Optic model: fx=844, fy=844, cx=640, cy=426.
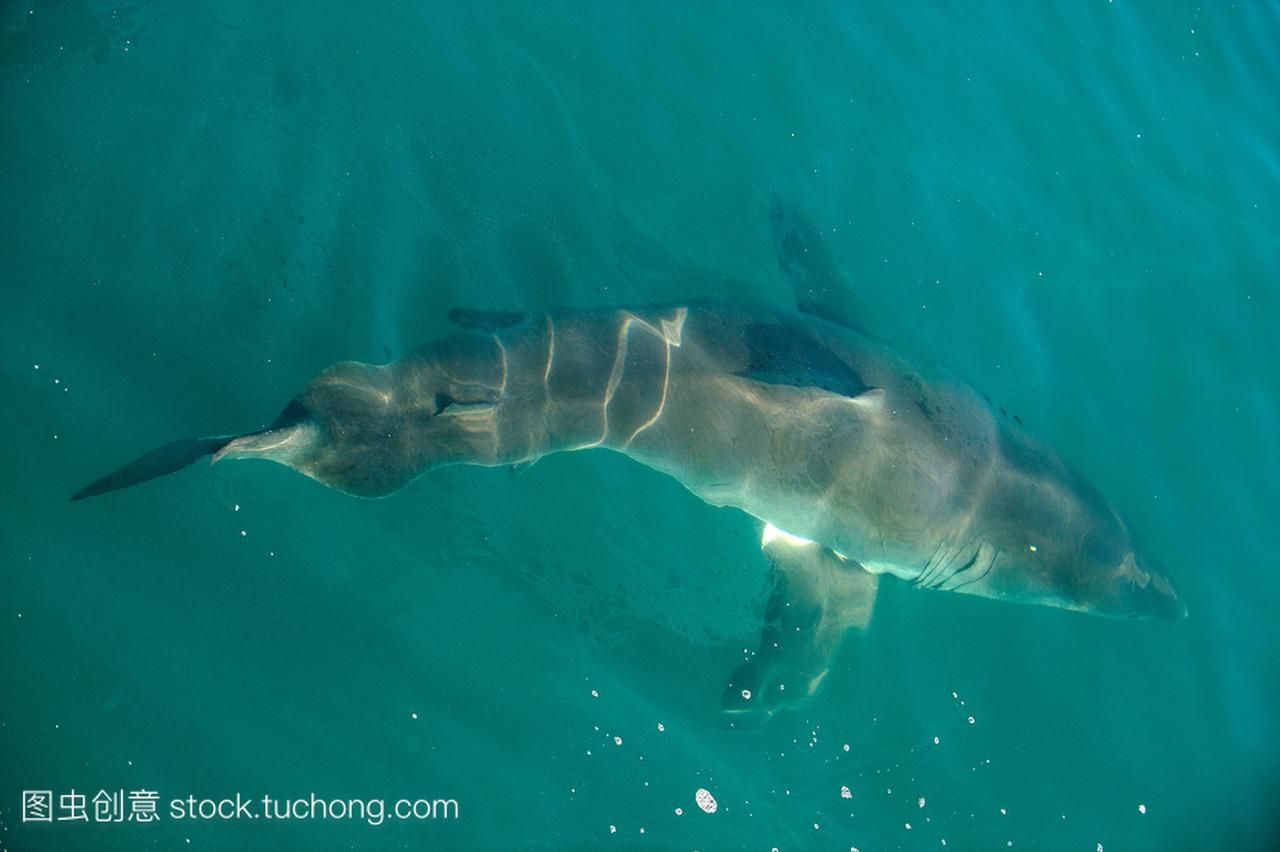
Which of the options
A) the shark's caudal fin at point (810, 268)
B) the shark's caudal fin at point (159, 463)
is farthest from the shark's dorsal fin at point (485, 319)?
the shark's caudal fin at point (810, 268)

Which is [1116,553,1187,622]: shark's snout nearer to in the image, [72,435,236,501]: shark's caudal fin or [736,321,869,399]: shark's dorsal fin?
[736,321,869,399]: shark's dorsal fin

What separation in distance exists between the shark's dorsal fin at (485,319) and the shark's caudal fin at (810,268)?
7.50ft

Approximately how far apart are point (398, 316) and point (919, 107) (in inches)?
210

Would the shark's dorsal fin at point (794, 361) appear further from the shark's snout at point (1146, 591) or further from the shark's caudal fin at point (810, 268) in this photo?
the shark's snout at point (1146, 591)

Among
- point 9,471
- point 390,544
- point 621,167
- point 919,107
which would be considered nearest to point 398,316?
point 390,544

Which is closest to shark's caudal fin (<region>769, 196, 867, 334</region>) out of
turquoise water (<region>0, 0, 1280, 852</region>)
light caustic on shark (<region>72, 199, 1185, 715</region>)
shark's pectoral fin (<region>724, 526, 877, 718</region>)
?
turquoise water (<region>0, 0, 1280, 852</region>)

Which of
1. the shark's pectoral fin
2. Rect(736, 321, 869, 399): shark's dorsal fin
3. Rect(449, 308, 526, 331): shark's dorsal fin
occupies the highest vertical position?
Rect(736, 321, 869, 399): shark's dorsal fin

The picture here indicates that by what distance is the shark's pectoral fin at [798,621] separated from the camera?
239 inches

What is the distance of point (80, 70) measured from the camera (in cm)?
635

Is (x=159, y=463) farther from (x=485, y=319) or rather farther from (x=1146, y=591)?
(x=1146, y=591)

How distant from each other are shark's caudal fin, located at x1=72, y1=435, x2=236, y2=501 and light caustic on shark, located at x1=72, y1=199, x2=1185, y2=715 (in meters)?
0.10

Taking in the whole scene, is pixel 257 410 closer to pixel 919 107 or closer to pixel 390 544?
pixel 390 544

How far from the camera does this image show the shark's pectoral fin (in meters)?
6.06

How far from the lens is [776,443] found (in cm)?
556
